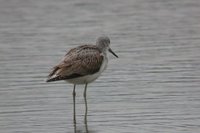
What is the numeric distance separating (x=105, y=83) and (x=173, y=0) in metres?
10.2

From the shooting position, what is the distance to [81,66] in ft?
52.7

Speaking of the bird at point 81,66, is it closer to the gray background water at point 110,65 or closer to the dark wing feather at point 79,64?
the dark wing feather at point 79,64

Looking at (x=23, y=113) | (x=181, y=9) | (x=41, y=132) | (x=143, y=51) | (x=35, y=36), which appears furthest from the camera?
(x=181, y=9)

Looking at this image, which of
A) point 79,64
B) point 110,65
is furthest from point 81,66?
point 110,65

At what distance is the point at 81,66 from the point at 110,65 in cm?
353

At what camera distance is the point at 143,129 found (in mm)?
14195

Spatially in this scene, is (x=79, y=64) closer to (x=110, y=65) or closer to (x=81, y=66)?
(x=81, y=66)

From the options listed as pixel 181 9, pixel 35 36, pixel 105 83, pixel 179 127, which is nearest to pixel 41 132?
pixel 179 127

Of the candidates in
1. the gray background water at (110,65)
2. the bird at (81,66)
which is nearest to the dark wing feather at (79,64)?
the bird at (81,66)

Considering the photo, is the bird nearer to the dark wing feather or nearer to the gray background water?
the dark wing feather

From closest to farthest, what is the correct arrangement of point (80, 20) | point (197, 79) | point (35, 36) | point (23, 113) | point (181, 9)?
1. point (23, 113)
2. point (197, 79)
3. point (35, 36)
4. point (80, 20)
5. point (181, 9)

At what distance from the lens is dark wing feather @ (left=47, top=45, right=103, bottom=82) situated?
51.2 feet

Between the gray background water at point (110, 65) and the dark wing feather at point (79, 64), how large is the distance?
0.64m

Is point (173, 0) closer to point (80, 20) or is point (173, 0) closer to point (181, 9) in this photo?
point (181, 9)
